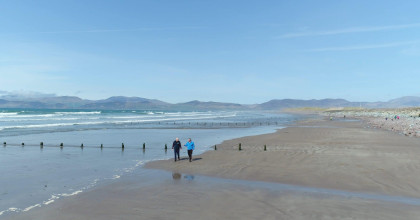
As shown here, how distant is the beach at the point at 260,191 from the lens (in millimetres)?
10484

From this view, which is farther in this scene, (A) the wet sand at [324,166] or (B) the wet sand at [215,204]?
(A) the wet sand at [324,166]

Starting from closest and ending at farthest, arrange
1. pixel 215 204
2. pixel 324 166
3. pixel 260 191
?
pixel 215 204
pixel 260 191
pixel 324 166

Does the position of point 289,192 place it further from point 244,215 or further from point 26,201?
point 26,201

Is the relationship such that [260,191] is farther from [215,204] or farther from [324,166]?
[324,166]

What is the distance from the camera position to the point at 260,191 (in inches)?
523

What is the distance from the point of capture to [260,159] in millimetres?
20922

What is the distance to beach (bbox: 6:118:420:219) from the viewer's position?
10.5 metres

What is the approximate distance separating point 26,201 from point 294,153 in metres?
18.1

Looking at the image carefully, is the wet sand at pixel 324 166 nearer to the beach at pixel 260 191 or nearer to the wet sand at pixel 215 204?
the beach at pixel 260 191

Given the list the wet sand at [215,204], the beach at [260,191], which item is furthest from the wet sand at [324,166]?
the wet sand at [215,204]

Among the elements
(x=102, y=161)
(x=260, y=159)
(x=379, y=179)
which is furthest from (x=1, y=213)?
(x=379, y=179)

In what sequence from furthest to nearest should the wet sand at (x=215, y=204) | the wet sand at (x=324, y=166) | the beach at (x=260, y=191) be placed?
the wet sand at (x=324, y=166)
the beach at (x=260, y=191)
the wet sand at (x=215, y=204)

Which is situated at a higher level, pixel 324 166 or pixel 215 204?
pixel 324 166

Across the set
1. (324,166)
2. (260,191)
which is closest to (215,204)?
(260,191)
